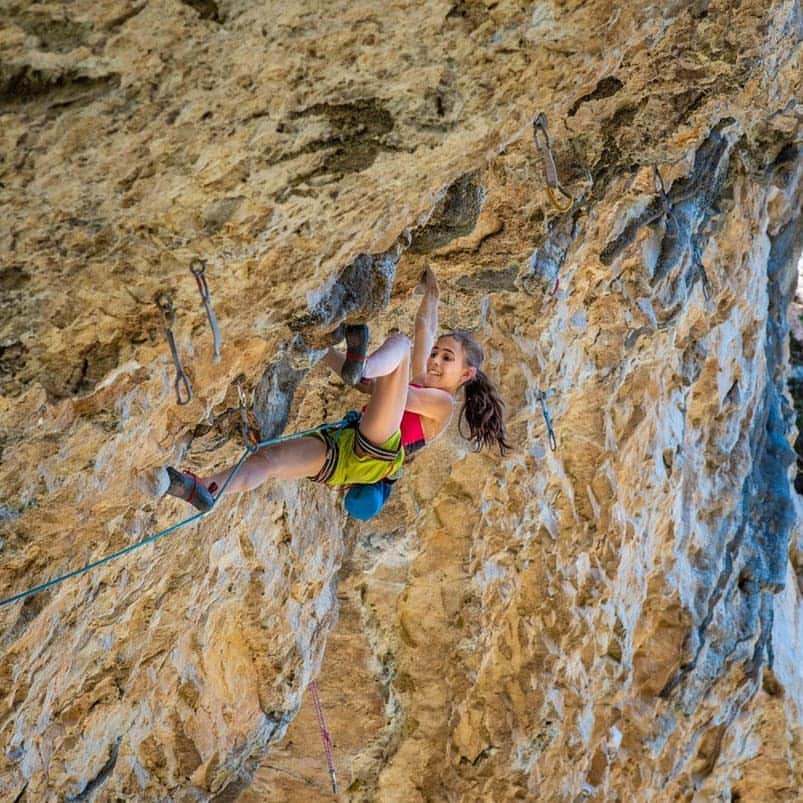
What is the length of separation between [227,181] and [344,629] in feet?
15.2

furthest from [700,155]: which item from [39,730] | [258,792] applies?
[258,792]

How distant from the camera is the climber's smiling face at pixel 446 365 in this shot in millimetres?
4566

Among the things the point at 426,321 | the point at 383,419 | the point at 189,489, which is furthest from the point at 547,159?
the point at 189,489

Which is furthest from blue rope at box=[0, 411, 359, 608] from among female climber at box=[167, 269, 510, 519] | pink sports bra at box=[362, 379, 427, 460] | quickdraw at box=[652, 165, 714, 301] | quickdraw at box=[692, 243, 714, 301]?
quickdraw at box=[692, 243, 714, 301]

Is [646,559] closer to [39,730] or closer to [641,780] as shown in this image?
[641,780]

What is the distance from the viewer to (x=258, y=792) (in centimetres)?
714

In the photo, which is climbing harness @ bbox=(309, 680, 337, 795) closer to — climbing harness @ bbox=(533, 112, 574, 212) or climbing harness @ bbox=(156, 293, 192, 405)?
climbing harness @ bbox=(533, 112, 574, 212)

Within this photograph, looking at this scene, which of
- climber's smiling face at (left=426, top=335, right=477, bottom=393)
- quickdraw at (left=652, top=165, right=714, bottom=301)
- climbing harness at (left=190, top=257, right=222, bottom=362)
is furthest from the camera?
quickdraw at (left=652, top=165, right=714, bottom=301)

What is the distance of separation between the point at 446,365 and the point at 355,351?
976 millimetres

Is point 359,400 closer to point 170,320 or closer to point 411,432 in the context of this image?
point 411,432

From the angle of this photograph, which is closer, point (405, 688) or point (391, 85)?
point (391, 85)

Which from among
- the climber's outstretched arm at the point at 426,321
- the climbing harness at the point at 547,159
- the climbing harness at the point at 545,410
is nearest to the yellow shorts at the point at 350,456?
the climber's outstretched arm at the point at 426,321

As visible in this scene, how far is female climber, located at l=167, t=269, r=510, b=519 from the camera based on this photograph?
12.2ft

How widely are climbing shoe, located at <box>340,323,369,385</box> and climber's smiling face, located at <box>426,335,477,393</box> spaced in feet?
2.93
